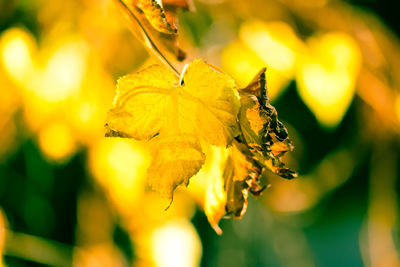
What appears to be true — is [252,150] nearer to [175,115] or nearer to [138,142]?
[175,115]

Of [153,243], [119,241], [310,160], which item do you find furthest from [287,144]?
[310,160]

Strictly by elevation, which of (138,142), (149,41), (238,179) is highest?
(149,41)

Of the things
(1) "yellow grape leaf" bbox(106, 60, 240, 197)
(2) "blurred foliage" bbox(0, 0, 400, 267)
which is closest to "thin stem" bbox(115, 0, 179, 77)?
(1) "yellow grape leaf" bbox(106, 60, 240, 197)

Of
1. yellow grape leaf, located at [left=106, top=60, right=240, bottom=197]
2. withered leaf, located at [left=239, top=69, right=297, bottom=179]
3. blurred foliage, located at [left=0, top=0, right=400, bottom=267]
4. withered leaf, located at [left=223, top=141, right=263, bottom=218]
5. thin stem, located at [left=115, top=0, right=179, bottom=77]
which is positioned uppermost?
thin stem, located at [left=115, top=0, right=179, bottom=77]

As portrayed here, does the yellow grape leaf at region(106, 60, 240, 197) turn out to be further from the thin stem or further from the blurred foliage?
the blurred foliage

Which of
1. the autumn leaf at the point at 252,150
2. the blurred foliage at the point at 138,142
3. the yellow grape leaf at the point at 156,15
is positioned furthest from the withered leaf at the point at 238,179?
the blurred foliage at the point at 138,142

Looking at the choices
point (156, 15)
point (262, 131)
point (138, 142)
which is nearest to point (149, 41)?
point (156, 15)

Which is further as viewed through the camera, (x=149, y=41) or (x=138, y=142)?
(x=138, y=142)
